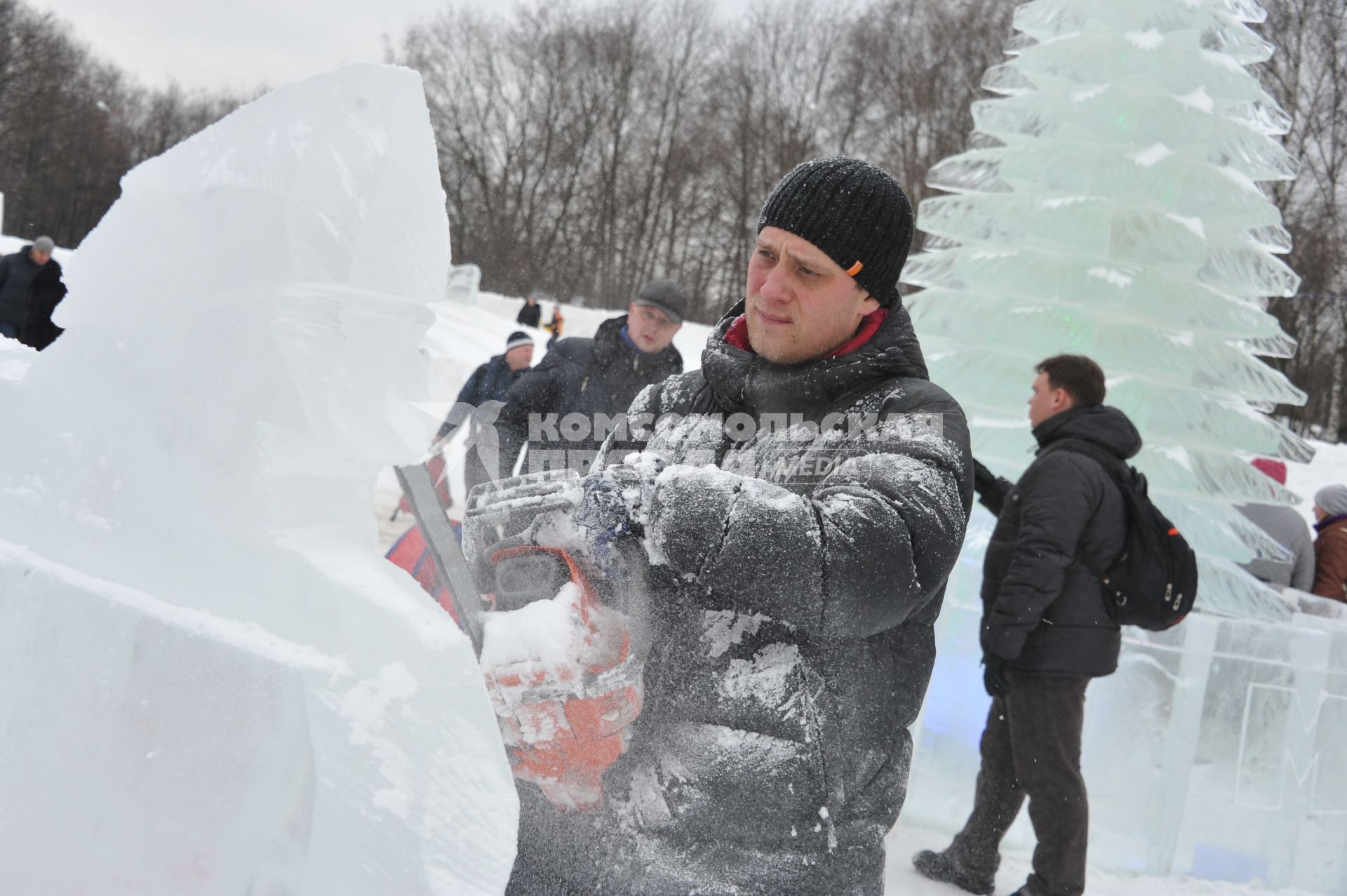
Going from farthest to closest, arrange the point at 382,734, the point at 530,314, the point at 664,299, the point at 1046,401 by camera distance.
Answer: the point at 530,314, the point at 664,299, the point at 1046,401, the point at 382,734

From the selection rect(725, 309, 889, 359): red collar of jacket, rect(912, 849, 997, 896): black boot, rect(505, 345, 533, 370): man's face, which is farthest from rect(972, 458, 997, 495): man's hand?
rect(505, 345, 533, 370): man's face

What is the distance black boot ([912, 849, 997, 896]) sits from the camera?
3736mm

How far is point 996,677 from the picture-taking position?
3.52 meters

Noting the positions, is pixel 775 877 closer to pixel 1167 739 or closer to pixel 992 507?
pixel 992 507

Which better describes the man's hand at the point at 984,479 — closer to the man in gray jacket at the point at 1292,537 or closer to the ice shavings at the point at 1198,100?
the man in gray jacket at the point at 1292,537

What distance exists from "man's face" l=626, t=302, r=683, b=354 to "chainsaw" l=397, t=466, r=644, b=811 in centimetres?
341

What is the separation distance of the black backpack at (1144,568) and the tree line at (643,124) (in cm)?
2461

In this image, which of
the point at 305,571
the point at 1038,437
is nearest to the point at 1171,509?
the point at 1038,437

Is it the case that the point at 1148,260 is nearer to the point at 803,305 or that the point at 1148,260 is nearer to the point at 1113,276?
the point at 1113,276

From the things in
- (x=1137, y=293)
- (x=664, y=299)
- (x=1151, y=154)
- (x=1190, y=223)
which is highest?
(x=1151, y=154)

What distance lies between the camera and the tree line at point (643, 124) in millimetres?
29859

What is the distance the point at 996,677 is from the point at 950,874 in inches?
32.2

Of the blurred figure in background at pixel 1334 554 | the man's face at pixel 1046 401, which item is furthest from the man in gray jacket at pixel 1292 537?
the man's face at pixel 1046 401

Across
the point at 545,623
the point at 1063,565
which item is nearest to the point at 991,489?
the point at 1063,565
